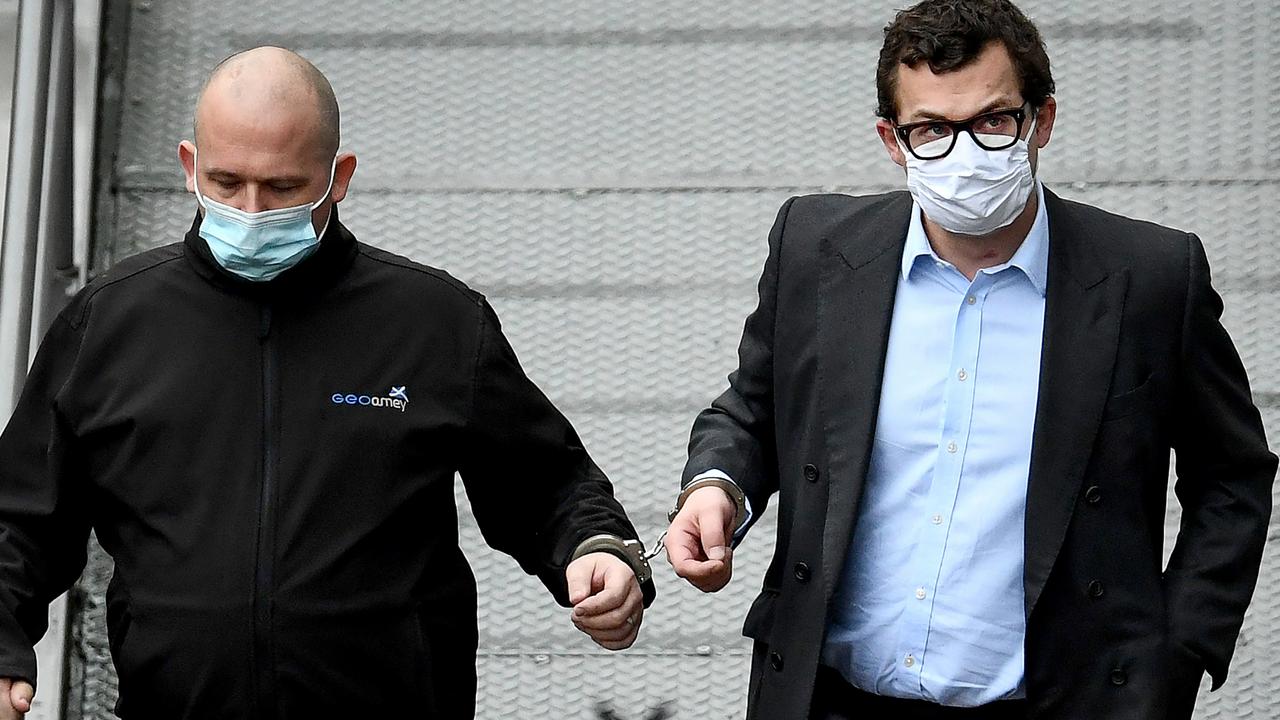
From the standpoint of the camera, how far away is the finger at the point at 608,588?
2584 mm

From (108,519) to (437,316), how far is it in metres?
0.56

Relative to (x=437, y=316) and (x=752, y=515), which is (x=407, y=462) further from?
(x=752, y=515)

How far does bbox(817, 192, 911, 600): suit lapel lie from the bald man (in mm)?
320

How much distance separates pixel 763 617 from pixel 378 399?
64cm

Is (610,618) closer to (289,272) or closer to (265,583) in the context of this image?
(265,583)

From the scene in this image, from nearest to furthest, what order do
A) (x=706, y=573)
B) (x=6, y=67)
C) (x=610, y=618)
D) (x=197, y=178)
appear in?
(x=706, y=573), (x=610, y=618), (x=197, y=178), (x=6, y=67)

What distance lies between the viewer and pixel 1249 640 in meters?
4.09

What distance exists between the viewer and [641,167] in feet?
14.3

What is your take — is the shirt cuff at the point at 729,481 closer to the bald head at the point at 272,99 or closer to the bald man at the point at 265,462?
the bald man at the point at 265,462

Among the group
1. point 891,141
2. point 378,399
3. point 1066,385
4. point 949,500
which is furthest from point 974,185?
point 378,399

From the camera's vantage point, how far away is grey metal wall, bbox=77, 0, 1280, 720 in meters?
4.20

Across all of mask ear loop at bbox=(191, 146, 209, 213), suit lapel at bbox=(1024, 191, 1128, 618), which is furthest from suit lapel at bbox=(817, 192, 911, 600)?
mask ear loop at bbox=(191, 146, 209, 213)

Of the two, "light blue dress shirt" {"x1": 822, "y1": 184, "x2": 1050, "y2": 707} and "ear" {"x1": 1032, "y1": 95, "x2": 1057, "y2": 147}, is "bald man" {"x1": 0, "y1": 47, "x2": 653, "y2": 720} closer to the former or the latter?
"light blue dress shirt" {"x1": 822, "y1": 184, "x2": 1050, "y2": 707}

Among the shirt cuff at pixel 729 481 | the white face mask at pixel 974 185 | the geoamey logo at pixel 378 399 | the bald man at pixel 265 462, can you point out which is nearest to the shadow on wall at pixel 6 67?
the bald man at pixel 265 462
